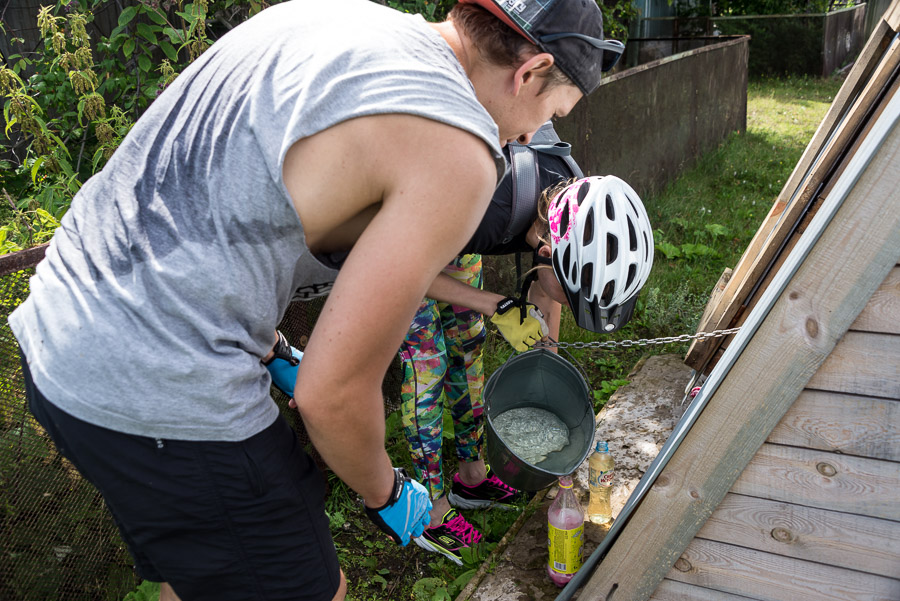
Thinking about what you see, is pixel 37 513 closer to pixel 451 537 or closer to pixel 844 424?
pixel 451 537

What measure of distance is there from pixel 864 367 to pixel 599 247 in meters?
0.84

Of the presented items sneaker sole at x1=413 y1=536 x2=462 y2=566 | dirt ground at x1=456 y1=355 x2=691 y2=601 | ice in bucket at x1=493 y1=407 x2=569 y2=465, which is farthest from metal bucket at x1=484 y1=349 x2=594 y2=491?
sneaker sole at x1=413 y1=536 x2=462 y2=566

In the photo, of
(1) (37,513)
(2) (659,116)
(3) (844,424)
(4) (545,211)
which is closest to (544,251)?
(4) (545,211)

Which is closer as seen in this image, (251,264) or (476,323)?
(251,264)

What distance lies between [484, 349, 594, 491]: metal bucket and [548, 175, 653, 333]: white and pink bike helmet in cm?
38

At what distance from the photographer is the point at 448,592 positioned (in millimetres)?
2699

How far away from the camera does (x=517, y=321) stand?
2570mm

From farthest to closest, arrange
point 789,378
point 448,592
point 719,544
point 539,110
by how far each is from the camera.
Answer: point 448,592, point 719,544, point 789,378, point 539,110

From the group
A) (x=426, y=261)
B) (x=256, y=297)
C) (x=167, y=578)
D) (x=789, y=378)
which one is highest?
(x=426, y=261)

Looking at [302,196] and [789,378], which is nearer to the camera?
[302,196]

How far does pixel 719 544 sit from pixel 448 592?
113 centimetres

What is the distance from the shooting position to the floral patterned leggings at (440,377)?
8.92 ft

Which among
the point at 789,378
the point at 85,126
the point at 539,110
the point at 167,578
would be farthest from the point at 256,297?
the point at 85,126

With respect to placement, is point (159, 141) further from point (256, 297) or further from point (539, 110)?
point (539, 110)
